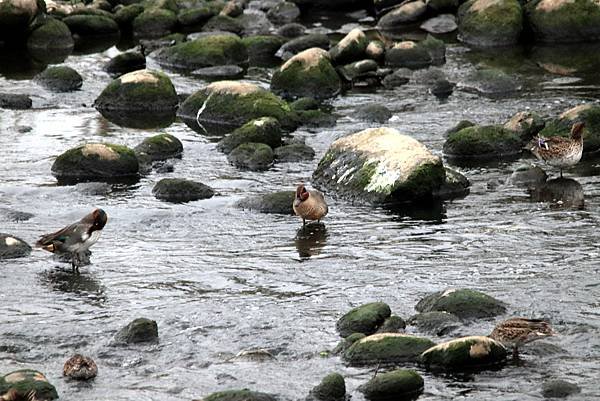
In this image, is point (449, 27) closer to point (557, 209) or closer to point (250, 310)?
point (557, 209)

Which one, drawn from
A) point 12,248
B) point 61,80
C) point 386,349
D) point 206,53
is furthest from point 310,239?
point 206,53

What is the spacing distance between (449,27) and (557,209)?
17104 millimetres

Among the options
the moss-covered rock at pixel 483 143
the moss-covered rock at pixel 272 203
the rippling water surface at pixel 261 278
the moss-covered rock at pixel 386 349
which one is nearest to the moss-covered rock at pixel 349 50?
the rippling water surface at pixel 261 278

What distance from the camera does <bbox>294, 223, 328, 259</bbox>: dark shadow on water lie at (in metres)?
16.4

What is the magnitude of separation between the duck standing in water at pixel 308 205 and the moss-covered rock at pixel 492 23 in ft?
50.9

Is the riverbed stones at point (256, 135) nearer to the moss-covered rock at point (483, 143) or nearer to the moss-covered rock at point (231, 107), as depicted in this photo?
the moss-covered rock at point (231, 107)

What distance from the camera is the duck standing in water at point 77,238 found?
15.7 metres

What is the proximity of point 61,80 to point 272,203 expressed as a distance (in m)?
11.3

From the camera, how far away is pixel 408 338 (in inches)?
487

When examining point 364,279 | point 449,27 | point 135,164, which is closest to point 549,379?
point 364,279

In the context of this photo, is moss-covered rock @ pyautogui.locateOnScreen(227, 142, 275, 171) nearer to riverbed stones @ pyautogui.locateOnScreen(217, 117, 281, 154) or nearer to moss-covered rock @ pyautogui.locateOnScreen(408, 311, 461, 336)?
riverbed stones @ pyautogui.locateOnScreen(217, 117, 281, 154)

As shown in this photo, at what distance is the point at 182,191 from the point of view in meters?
19.2

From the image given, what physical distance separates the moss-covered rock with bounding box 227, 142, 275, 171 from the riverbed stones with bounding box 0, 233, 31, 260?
210 inches

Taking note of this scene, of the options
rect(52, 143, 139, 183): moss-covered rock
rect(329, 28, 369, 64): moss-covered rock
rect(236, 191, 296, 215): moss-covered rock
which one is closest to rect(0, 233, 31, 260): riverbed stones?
rect(236, 191, 296, 215): moss-covered rock
